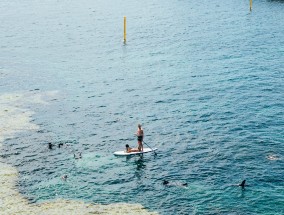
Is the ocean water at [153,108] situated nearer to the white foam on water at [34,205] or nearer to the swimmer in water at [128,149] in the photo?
the white foam on water at [34,205]

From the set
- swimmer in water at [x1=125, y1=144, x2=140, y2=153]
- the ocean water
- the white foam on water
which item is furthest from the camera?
swimmer in water at [x1=125, y1=144, x2=140, y2=153]

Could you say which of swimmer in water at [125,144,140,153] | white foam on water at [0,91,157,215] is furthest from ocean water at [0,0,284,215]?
swimmer in water at [125,144,140,153]

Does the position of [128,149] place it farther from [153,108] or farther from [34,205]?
[153,108]

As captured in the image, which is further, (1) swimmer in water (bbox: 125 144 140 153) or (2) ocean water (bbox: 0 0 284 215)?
(1) swimmer in water (bbox: 125 144 140 153)

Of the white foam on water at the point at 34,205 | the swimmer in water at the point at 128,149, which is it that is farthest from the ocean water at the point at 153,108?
the swimmer in water at the point at 128,149

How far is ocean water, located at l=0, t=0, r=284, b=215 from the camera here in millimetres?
54844

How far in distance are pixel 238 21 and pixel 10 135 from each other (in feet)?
272

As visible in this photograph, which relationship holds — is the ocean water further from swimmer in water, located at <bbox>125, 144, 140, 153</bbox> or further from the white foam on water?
swimmer in water, located at <bbox>125, 144, 140, 153</bbox>

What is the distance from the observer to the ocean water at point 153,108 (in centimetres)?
5484

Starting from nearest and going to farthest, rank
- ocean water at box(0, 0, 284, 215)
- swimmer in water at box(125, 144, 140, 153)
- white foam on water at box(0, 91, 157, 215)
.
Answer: white foam on water at box(0, 91, 157, 215) < ocean water at box(0, 0, 284, 215) < swimmer in water at box(125, 144, 140, 153)

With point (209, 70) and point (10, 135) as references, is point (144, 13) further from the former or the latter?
point (10, 135)

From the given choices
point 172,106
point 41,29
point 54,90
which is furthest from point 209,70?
point 41,29

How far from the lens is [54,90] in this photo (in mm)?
87875

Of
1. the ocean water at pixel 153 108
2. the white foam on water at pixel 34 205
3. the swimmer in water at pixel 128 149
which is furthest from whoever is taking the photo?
the swimmer in water at pixel 128 149
